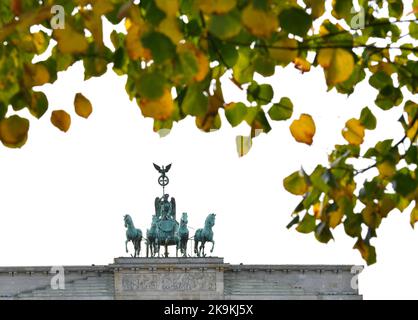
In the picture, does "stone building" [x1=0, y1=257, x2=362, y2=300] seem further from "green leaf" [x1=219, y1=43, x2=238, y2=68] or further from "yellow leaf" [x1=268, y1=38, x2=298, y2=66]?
"yellow leaf" [x1=268, y1=38, x2=298, y2=66]

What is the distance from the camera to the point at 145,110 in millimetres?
5375

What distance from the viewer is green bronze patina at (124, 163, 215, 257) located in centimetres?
6022

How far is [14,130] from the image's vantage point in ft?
18.0

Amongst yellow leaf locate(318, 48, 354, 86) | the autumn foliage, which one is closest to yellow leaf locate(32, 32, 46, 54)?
the autumn foliage

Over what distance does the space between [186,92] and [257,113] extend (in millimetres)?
597

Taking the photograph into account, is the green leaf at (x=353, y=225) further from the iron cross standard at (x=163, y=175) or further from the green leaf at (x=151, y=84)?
the iron cross standard at (x=163, y=175)

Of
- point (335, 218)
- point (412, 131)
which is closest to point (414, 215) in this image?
point (412, 131)

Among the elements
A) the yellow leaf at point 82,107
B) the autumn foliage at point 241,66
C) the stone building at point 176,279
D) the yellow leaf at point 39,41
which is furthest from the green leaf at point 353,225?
the stone building at point 176,279

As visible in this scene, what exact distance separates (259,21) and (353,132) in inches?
59.6

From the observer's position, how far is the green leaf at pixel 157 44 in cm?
487

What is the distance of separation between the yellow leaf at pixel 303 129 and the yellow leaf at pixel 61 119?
1.04m

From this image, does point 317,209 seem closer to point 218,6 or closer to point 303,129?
point 303,129

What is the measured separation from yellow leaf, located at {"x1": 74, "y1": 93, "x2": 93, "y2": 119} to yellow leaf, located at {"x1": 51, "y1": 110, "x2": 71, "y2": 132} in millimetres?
80
